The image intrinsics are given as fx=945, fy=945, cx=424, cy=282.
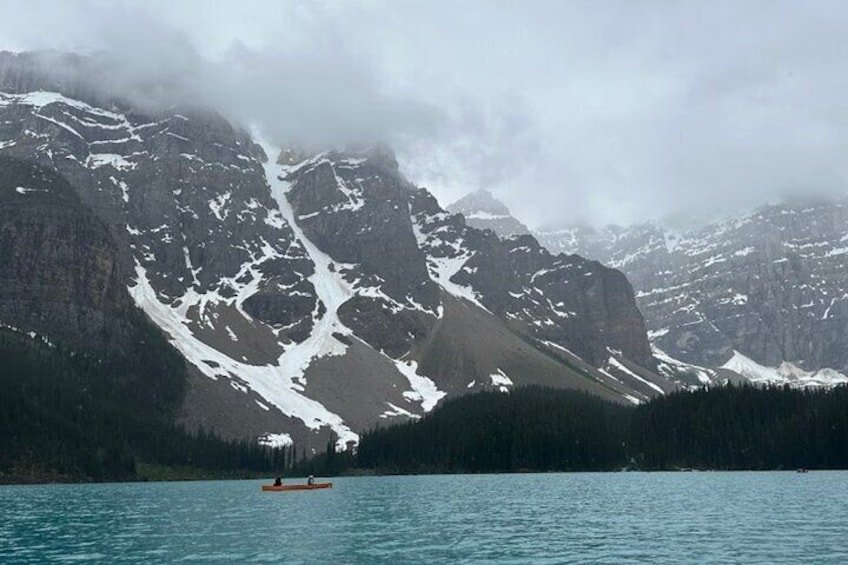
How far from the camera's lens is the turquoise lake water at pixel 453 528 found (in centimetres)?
6362

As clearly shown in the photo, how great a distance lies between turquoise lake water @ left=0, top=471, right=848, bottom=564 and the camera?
63.6 meters

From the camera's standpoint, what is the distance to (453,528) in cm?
8219

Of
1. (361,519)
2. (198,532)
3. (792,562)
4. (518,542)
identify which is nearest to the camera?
(792,562)

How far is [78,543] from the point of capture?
246ft

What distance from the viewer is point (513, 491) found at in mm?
145750

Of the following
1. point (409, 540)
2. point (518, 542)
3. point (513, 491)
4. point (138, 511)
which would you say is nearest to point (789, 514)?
point (518, 542)

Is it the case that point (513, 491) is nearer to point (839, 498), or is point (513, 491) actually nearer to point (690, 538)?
point (839, 498)

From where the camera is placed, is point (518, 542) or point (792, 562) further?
point (518, 542)

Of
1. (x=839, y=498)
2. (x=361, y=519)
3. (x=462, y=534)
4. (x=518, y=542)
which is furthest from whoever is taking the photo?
(x=839, y=498)

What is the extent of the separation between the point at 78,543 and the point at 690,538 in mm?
47519

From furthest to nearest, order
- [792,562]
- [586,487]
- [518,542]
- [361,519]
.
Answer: [586,487] < [361,519] < [518,542] < [792,562]

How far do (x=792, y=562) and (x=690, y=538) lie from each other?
1388cm

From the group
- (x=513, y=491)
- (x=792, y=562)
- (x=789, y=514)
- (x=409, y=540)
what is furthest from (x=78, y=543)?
(x=513, y=491)

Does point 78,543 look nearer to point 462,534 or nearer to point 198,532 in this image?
point 198,532
